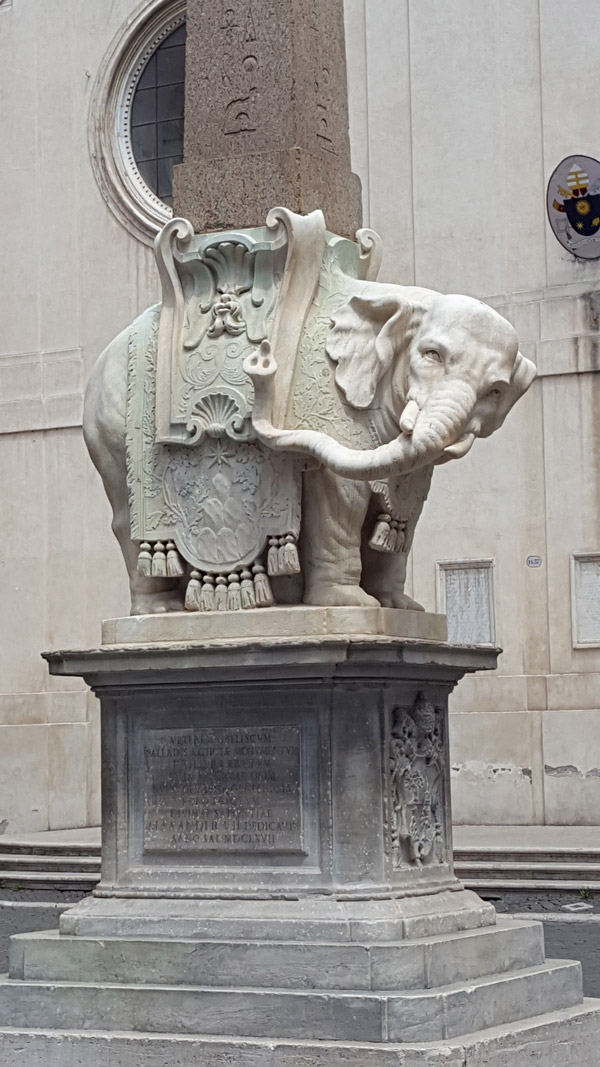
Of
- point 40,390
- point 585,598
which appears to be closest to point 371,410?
point 585,598

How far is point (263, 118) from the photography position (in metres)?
7.78

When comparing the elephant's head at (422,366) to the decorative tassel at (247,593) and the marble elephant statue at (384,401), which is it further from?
the decorative tassel at (247,593)

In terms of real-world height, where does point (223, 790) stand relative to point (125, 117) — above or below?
below

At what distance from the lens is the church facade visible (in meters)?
16.2

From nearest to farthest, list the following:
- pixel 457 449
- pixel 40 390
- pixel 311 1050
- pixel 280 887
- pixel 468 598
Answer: pixel 311 1050 → pixel 280 887 → pixel 457 449 → pixel 468 598 → pixel 40 390

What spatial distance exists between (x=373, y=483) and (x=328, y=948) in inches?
70.7

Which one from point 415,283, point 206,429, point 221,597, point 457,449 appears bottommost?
point 221,597

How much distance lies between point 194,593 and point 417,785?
1.15 m

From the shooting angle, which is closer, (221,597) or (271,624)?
(271,624)

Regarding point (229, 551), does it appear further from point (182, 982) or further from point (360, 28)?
point (360, 28)

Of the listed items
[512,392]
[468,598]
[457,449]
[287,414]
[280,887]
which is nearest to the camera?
[280,887]

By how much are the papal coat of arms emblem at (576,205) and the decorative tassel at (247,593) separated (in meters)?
9.63

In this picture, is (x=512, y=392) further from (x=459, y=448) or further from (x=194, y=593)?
(x=194, y=593)

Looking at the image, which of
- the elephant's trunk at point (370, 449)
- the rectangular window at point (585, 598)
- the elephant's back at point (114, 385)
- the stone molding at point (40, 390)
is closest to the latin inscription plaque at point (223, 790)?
the elephant's trunk at point (370, 449)
